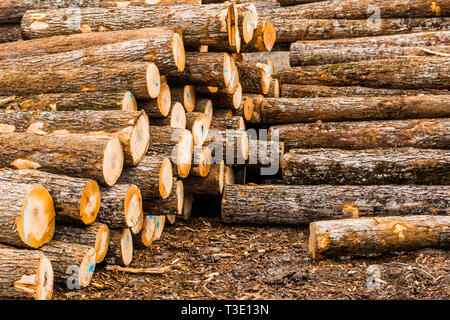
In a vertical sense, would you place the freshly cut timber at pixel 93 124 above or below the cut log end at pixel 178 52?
below

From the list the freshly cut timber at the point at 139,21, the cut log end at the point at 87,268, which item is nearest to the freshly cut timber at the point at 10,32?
the freshly cut timber at the point at 139,21

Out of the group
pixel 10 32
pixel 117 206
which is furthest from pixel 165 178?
pixel 10 32

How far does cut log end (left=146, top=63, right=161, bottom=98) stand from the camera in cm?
492

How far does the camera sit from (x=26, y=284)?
135 inches

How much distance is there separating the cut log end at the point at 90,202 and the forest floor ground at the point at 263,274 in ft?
1.94

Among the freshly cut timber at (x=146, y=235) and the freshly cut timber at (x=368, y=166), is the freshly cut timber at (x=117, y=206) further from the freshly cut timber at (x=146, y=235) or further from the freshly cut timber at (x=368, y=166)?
the freshly cut timber at (x=368, y=166)

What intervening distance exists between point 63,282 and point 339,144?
3760 millimetres

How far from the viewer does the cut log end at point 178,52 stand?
5176 mm

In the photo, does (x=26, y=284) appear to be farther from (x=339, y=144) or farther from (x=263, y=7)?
(x=263, y=7)

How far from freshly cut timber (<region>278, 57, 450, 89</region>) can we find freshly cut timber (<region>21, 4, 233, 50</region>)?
2.03 m

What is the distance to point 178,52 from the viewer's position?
5.30 metres

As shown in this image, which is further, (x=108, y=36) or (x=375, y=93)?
(x=375, y=93)
